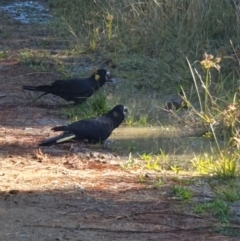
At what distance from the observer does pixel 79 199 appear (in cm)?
608

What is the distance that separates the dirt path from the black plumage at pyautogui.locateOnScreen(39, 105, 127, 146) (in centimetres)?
11

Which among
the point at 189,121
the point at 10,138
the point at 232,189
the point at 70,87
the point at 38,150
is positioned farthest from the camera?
the point at 70,87

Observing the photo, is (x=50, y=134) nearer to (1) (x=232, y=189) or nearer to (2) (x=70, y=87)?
(2) (x=70, y=87)

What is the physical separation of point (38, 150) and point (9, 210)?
1.77 m

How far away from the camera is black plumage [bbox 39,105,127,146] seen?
751 cm

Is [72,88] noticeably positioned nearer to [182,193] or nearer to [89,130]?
[89,130]

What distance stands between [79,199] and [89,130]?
1598mm

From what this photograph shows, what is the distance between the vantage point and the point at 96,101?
9.25 m

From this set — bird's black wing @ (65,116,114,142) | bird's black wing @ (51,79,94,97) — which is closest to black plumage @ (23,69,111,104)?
bird's black wing @ (51,79,94,97)

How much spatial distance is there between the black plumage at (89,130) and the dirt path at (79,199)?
0.11 metres

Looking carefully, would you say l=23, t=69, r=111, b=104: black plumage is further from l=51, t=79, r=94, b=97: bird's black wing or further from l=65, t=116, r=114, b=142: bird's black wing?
l=65, t=116, r=114, b=142: bird's black wing

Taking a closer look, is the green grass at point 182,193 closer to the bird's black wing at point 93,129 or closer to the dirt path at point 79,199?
the dirt path at point 79,199

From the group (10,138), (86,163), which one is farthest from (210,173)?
(10,138)

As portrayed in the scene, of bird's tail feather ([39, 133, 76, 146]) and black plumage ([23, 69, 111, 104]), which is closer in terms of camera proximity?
bird's tail feather ([39, 133, 76, 146])
